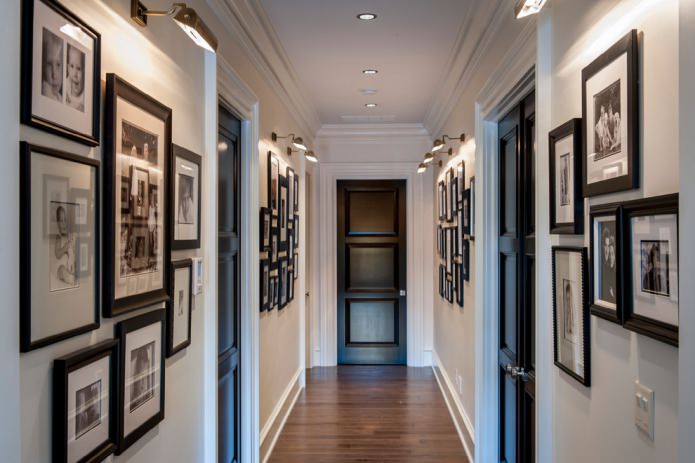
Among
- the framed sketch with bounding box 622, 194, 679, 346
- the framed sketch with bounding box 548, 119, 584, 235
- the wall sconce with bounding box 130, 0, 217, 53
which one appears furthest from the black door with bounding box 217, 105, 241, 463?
the framed sketch with bounding box 622, 194, 679, 346

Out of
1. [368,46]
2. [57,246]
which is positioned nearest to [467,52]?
[368,46]

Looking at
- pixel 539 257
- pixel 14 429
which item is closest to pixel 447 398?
pixel 539 257

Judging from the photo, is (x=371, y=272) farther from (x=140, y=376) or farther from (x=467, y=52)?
(x=140, y=376)

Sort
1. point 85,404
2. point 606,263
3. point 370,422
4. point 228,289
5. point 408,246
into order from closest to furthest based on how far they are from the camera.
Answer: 1. point 85,404
2. point 606,263
3. point 228,289
4. point 370,422
5. point 408,246

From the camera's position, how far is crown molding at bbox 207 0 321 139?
103 inches

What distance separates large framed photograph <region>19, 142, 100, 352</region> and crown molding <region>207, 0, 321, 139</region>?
137cm

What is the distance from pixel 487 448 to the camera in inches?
130

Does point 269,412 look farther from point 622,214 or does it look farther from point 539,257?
point 622,214

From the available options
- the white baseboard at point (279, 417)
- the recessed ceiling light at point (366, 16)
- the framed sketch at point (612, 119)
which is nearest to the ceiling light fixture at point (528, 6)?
the framed sketch at point (612, 119)

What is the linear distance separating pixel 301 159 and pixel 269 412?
2.48 metres

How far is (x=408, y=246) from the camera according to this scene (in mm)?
6398

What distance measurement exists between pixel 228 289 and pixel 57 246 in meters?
1.79

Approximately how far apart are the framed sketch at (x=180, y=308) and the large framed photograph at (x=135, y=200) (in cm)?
9

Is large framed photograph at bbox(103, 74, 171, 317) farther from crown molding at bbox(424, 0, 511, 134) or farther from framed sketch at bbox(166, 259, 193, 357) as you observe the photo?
crown molding at bbox(424, 0, 511, 134)
